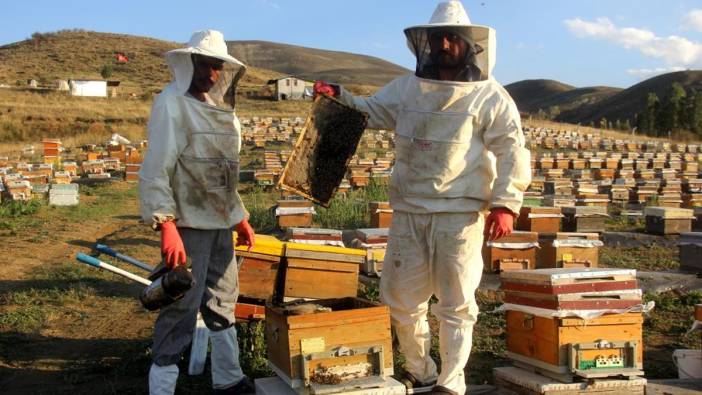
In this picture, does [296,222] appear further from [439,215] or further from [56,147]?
[56,147]

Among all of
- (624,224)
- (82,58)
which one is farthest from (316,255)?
(82,58)

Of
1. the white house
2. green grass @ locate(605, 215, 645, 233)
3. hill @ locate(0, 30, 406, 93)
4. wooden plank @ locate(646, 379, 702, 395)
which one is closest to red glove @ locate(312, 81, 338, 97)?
wooden plank @ locate(646, 379, 702, 395)

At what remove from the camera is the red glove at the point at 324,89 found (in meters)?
4.21

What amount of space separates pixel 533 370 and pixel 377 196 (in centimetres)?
903

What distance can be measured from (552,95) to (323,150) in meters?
131

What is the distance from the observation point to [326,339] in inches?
144

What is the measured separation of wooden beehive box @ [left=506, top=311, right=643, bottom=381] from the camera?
3980mm

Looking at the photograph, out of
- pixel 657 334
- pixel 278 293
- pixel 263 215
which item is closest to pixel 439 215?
pixel 278 293

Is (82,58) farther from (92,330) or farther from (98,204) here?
(92,330)

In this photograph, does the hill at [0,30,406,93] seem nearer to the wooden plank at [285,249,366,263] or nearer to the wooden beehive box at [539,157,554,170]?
the wooden beehive box at [539,157,554,170]

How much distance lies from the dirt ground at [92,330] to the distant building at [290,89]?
179ft

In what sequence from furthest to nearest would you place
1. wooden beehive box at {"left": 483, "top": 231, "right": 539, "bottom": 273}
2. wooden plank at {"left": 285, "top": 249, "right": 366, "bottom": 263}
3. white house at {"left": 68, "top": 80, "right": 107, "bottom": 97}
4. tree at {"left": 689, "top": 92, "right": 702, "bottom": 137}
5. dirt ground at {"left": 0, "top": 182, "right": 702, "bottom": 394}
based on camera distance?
white house at {"left": 68, "top": 80, "right": 107, "bottom": 97}, tree at {"left": 689, "top": 92, "right": 702, "bottom": 137}, wooden beehive box at {"left": 483, "top": 231, "right": 539, "bottom": 273}, wooden plank at {"left": 285, "top": 249, "right": 366, "bottom": 263}, dirt ground at {"left": 0, "top": 182, "right": 702, "bottom": 394}

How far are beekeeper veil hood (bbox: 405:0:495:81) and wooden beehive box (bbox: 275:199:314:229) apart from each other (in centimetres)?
628

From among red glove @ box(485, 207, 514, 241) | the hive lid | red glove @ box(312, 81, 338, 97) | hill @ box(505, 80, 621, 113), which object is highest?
hill @ box(505, 80, 621, 113)
